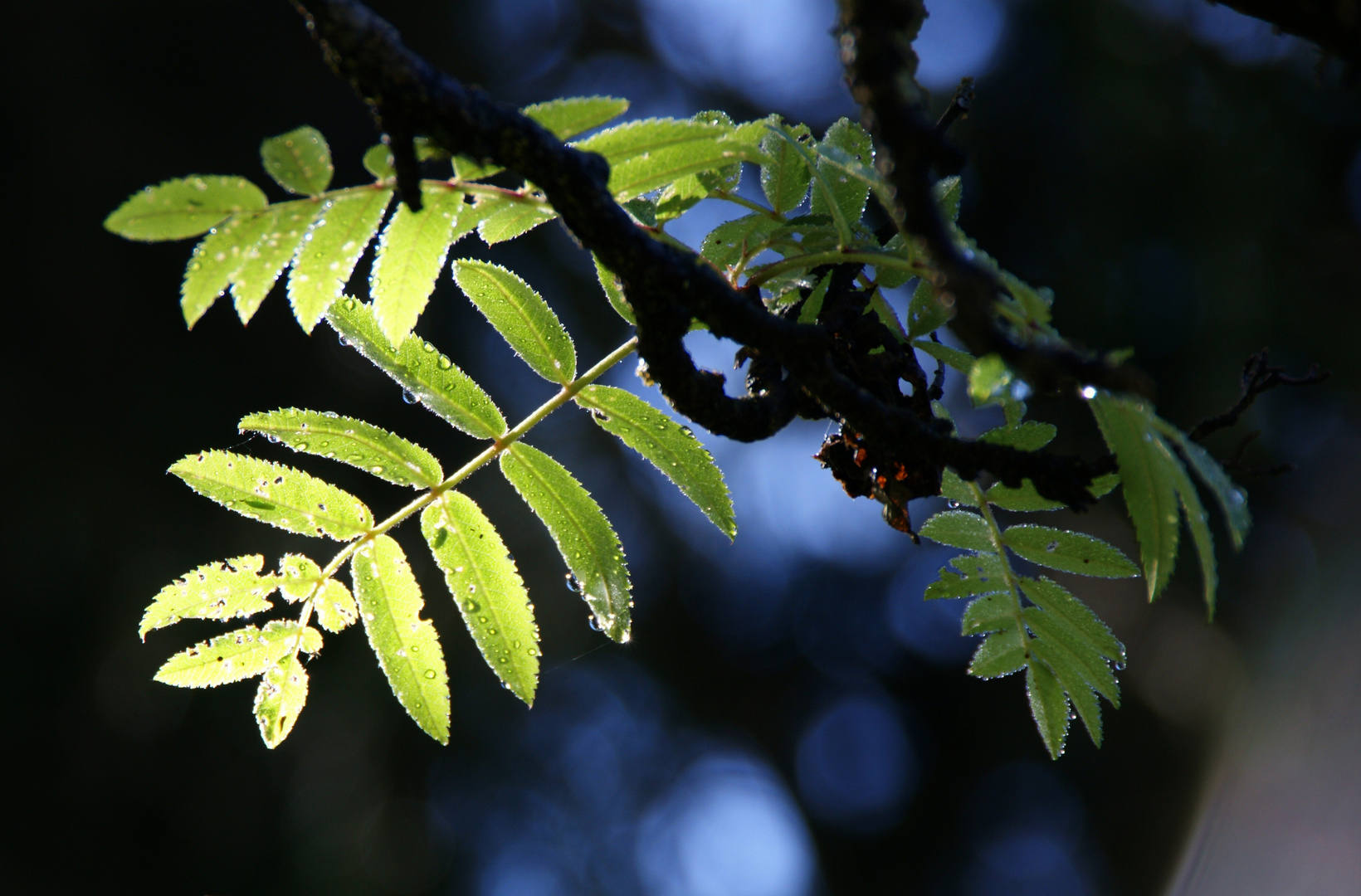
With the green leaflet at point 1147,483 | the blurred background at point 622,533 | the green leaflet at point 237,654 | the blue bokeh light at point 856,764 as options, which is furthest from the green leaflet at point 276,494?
the blue bokeh light at point 856,764

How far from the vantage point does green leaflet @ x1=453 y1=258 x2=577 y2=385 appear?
1175mm

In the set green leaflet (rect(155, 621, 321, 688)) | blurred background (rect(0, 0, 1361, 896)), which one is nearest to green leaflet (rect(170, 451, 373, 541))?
green leaflet (rect(155, 621, 321, 688))

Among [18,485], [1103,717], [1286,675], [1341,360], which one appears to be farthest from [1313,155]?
[18,485]

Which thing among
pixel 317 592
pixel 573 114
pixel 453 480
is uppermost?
pixel 573 114

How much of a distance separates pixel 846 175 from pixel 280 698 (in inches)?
44.7

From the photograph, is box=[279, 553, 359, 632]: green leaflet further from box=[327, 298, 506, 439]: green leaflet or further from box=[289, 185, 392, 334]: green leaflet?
box=[289, 185, 392, 334]: green leaflet

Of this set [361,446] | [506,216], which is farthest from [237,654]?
[506,216]

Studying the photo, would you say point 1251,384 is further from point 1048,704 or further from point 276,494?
point 276,494

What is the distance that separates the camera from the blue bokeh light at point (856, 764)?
7.06 metres

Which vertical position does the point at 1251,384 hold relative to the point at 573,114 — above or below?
above

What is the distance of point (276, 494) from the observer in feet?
3.65

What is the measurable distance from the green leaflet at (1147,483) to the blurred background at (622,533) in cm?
355

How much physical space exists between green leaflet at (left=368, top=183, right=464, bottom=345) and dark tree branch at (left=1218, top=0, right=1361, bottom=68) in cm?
74

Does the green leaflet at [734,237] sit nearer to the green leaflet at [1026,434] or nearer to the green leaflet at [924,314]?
the green leaflet at [924,314]
